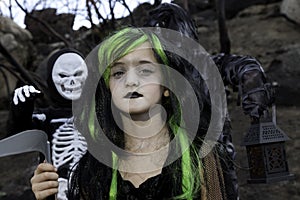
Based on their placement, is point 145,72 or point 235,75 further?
point 235,75

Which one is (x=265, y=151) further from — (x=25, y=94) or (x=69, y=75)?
(x=69, y=75)

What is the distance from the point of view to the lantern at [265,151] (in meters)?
1.57

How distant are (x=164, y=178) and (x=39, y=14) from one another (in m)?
5.19

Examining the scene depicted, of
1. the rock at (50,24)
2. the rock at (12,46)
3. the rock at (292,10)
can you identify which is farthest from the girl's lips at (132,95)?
the rock at (292,10)

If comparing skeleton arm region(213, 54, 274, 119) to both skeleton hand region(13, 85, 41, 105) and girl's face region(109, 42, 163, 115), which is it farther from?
skeleton hand region(13, 85, 41, 105)

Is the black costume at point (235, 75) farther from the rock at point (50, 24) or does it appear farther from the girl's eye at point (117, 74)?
the rock at point (50, 24)

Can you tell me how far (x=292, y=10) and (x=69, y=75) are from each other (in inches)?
190

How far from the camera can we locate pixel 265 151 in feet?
5.31

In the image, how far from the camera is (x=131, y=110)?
1024mm

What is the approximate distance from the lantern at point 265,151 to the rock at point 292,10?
5.04 metres

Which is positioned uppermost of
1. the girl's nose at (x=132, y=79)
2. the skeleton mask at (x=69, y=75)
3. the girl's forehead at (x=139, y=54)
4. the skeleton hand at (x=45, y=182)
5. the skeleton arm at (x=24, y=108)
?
the girl's forehead at (x=139, y=54)

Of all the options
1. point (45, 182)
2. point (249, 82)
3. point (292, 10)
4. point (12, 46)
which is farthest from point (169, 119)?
point (292, 10)

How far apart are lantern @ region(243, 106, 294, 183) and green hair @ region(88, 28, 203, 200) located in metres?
0.56

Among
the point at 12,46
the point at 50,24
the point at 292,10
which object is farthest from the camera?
the point at 50,24
